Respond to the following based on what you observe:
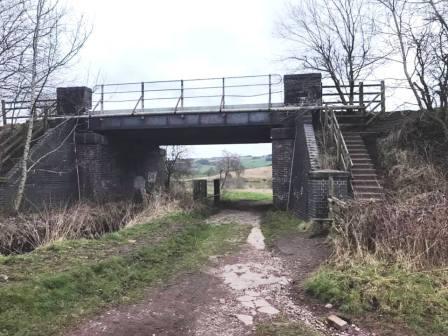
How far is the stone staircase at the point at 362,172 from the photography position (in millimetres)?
11227

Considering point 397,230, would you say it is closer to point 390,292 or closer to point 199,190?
point 390,292

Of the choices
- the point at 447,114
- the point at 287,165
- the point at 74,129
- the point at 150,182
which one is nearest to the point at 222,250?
the point at 287,165

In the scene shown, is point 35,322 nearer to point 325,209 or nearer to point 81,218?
point 81,218

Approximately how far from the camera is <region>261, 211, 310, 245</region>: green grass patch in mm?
11172

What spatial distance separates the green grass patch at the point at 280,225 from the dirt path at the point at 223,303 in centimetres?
216

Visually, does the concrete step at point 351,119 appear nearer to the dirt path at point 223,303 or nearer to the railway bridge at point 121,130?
the railway bridge at point 121,130

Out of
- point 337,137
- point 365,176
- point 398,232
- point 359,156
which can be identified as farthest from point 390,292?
point 359,156

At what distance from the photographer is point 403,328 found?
15.8ft

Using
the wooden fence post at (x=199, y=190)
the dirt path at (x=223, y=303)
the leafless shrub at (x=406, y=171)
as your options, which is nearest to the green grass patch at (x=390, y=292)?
the dirt path at (x=223, y=303)

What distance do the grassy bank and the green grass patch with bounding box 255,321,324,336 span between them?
2049mm

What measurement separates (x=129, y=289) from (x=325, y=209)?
620 centimetres

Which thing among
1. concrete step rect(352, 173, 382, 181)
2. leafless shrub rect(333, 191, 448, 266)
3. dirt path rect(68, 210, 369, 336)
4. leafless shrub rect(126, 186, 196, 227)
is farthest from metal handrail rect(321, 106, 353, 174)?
leafless shrub rect(126, 186, 196, 227)

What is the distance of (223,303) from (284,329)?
4.18ft

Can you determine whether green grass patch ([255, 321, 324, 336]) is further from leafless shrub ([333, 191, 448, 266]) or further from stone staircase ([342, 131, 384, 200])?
stone staircase ([342, 131, 384, 200])
